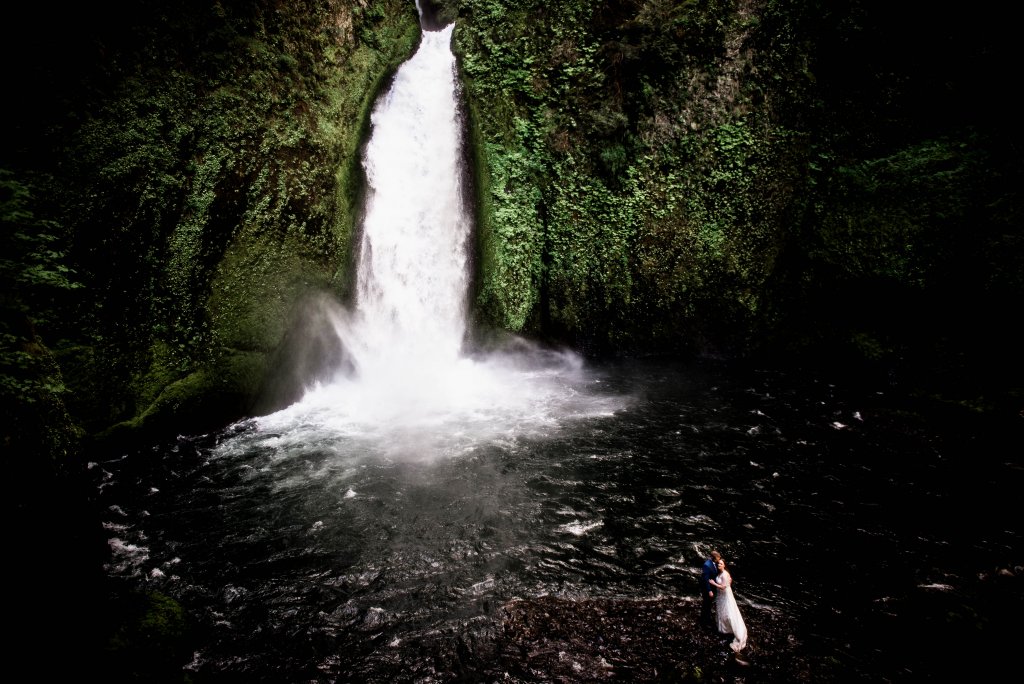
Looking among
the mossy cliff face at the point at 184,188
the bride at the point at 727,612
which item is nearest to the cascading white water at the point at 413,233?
the mossy cliff face at the point at 184,188

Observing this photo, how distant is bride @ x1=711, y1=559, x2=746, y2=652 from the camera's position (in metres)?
4.10

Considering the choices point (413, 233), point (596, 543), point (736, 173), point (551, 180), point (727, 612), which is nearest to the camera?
point (727, 612)

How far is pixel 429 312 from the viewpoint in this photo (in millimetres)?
11859

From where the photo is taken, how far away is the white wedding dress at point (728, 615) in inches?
161

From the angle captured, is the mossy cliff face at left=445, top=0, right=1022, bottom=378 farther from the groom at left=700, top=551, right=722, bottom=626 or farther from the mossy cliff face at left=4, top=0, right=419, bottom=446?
the groom at left=700, top=551, right=722, bottom=626

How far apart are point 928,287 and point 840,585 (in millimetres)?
7464

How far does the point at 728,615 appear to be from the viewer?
4180 millimetres

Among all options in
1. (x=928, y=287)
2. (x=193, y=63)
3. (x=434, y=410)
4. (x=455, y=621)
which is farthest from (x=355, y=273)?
(x=928, y=287)

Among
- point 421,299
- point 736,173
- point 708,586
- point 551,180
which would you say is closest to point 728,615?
point 708,586

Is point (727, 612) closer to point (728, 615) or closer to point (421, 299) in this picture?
point (728, 615)

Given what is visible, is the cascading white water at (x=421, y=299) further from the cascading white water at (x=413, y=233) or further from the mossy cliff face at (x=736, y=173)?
the mossy cliff face at (x=736, y=173)

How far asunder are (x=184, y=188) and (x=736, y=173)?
38.6ft

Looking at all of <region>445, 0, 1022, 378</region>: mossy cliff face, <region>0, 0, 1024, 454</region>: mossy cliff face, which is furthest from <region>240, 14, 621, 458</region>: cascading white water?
<region>445, 0, 1022, 378</region>: mossy cliff face

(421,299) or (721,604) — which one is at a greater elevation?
(421,299)
